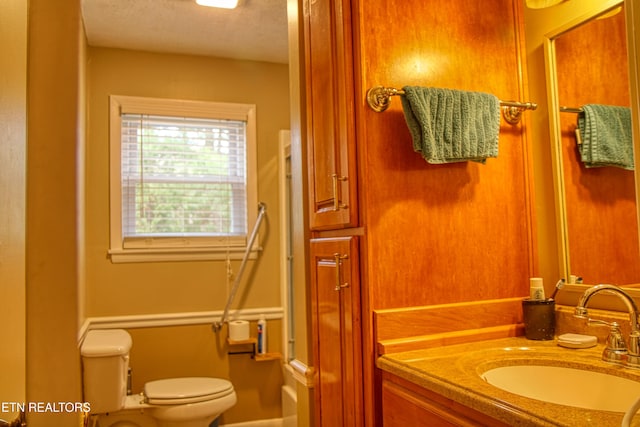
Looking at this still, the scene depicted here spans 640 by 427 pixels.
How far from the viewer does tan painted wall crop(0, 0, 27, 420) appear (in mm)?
1106

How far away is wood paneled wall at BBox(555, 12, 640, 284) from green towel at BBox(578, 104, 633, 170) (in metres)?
0.02

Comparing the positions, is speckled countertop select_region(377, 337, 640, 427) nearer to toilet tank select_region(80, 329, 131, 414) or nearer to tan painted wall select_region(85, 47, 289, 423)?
toilet tank select_region(80, 329, 131, 414)

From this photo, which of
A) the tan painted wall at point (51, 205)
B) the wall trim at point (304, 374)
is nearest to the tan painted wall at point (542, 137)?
the wall trim at point (304, 374)

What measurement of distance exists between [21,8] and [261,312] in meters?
2.27

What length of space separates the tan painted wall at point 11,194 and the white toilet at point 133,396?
1000 millimetres

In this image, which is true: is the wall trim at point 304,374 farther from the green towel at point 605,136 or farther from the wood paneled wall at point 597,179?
the green towel at point 605,136

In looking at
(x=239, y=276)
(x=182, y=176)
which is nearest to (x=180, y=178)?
(x=182, y=176)

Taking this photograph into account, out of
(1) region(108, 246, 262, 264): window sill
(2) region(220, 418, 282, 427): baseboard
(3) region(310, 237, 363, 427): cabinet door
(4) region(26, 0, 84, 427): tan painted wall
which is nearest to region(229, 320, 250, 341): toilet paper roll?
(1) region(108, 246, 262, 264): window sill

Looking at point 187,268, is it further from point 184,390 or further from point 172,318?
point 184,390

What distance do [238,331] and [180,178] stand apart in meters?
1.03

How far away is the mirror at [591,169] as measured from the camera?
1344 millimetres

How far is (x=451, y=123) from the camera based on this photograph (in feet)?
4.59

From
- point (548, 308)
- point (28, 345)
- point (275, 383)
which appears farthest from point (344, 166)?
point (275, 383)

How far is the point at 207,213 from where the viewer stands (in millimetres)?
3234
